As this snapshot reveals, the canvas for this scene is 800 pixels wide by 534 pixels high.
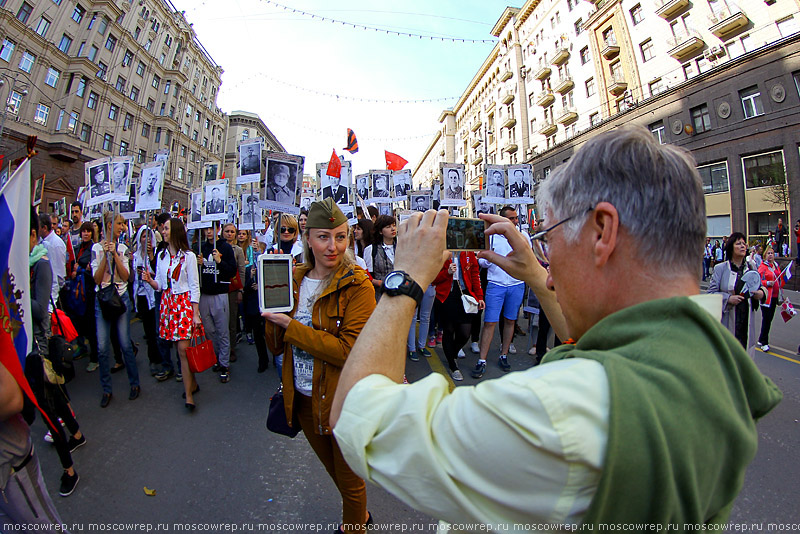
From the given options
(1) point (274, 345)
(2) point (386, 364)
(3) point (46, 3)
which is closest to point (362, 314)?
(1) point (274, 345)

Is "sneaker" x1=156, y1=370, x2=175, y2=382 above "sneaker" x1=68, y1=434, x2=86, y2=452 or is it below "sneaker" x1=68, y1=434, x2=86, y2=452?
above

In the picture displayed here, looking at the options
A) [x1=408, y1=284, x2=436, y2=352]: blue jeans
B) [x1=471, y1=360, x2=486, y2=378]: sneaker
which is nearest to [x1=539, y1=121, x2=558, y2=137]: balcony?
[x1=408, y1=284, x2=436, y2=352]: blue jeans

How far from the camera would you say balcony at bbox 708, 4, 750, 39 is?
1770 cm

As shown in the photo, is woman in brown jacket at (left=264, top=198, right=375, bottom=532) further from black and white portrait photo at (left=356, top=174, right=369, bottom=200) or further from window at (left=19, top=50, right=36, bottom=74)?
window at (left=19, top=50, right=36, bottom=74)

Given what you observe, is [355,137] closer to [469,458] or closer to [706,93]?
[469,458]

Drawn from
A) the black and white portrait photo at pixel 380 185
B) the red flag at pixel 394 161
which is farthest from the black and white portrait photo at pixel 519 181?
the black and white portrait photo at pixel 380 185

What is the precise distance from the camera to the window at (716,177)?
1906cm

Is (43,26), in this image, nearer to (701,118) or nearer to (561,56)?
(561,56)

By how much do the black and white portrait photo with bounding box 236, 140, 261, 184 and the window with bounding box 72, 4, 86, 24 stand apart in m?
34.7

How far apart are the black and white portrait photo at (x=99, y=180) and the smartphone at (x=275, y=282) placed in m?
5.84

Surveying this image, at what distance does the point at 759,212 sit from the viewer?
17.8 metres

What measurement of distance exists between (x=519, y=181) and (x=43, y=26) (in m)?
34.6

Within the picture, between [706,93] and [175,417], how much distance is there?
26.4 meters

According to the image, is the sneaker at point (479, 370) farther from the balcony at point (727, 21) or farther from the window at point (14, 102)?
the window at point (14, 102)
